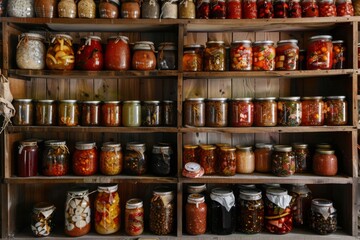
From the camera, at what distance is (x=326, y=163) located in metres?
1.60

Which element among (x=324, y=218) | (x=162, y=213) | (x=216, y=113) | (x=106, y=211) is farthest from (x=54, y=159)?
(x=324, y=218)

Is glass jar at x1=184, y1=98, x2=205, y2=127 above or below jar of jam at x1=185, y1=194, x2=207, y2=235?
above

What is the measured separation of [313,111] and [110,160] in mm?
1078

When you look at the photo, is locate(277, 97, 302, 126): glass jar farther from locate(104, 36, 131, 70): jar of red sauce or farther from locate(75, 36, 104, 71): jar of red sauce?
locate(75, 36, 104, 71): jar of red sauce

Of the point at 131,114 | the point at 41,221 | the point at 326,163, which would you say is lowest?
the point at 41,221

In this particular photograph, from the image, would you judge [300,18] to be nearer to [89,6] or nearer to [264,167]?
[264,167]

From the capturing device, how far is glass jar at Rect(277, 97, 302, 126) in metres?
1.58

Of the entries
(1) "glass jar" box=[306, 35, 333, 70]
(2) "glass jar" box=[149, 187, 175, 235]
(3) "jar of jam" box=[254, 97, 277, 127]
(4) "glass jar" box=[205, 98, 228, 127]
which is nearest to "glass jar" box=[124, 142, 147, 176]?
(2) "glass jar" box=[149, 187, 175, 235]

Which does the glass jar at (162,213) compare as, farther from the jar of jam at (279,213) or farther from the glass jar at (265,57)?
the glass jar at (265,57)

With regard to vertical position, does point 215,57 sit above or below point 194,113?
above

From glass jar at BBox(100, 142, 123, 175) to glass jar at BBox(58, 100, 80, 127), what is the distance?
0.21 metres

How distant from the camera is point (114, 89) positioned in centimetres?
181

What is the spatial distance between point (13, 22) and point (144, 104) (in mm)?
763

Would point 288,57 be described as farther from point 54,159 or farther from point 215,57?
point 54,159
